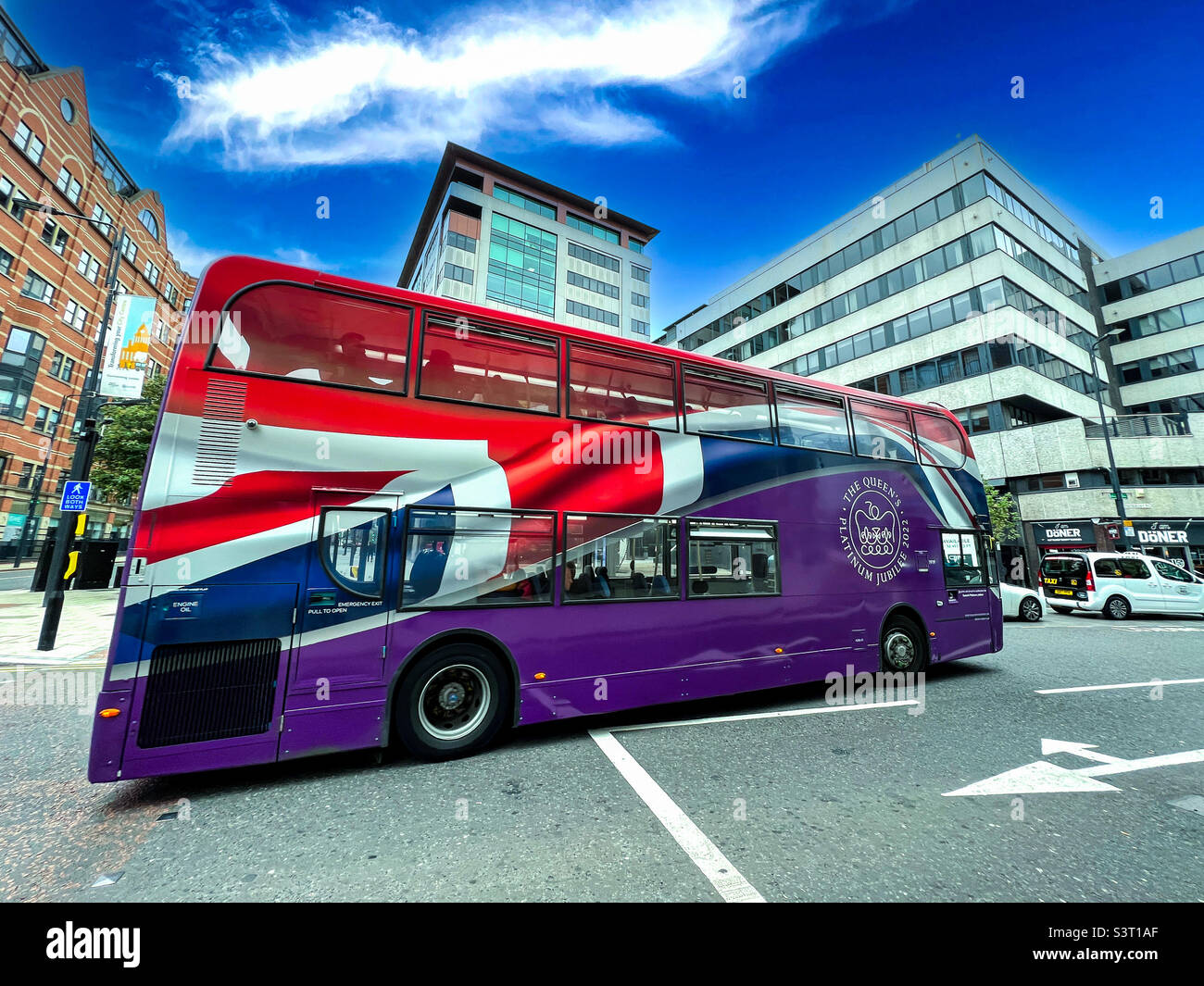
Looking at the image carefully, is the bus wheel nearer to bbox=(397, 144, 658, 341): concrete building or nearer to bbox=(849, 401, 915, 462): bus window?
bbox=(849, 401, 915, 462): bus window

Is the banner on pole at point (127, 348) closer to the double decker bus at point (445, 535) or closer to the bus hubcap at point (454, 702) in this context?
the double decker bus at point (445, 535)

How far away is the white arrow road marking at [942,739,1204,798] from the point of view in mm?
3973

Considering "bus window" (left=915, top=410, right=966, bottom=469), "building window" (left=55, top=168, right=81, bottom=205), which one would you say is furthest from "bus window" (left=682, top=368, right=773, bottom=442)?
"building window" (left=55, top=168, right=81, bottom=205)

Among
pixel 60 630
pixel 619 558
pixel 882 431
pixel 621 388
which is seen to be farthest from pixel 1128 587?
pixel 60 630

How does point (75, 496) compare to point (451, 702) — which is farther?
point (75, 496)

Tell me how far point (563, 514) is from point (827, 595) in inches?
149

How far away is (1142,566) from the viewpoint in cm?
1531

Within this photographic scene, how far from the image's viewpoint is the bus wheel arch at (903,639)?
7.22m

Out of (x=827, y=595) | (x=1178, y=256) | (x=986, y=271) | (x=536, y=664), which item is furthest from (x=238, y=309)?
(x=1178, y=256)

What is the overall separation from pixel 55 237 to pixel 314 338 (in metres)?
48.5

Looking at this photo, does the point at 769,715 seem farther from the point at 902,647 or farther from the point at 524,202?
the point at 524,202

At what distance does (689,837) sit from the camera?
323 centimetres
